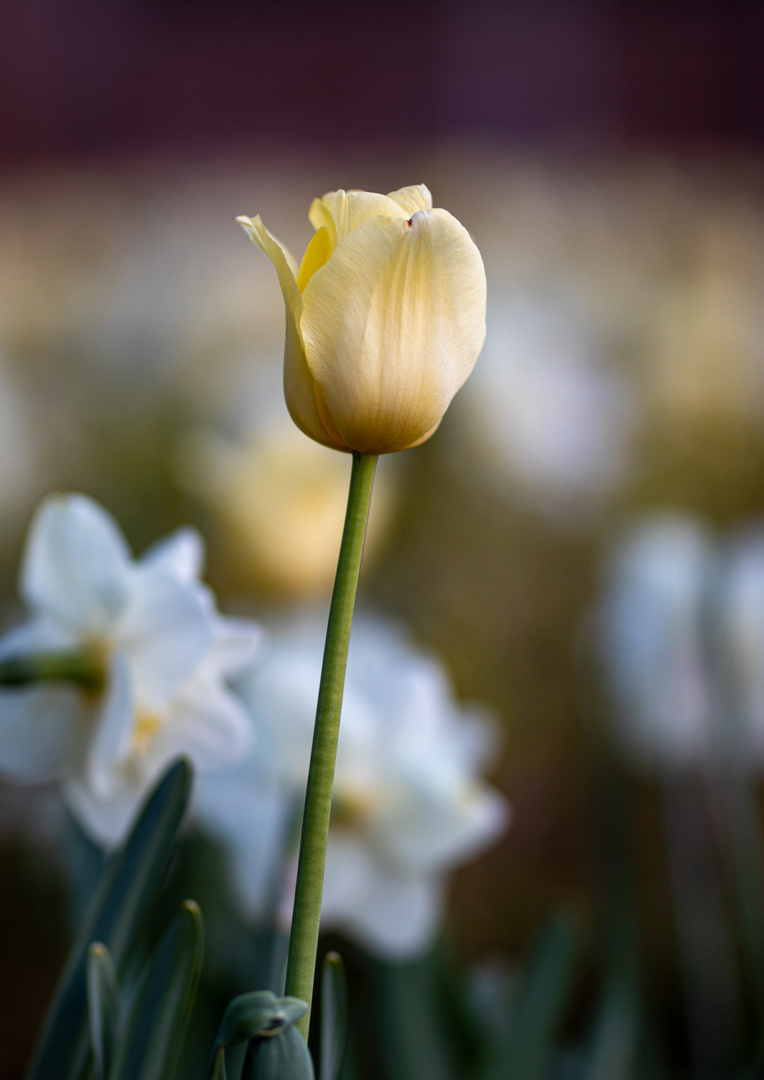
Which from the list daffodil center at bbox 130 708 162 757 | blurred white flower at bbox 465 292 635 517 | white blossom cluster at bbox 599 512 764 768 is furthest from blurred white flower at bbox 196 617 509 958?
blurred white flower at bbox 465 292 635 517

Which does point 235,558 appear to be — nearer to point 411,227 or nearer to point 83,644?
point 83,644


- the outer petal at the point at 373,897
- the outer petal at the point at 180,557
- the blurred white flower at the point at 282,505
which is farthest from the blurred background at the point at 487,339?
the outer petal at the point at 180,557

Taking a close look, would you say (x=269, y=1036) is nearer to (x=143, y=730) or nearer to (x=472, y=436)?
(x=143, y=730)

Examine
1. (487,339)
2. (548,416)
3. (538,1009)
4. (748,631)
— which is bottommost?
(538,1009)

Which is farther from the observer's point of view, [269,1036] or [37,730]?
[37,730]

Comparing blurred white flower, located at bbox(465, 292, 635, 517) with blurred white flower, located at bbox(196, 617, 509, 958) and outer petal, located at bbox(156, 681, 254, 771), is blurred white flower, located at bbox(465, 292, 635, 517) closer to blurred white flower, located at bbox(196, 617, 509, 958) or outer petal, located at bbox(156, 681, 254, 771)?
blurred white flower, located at bbox(196, 617, 509, 958)

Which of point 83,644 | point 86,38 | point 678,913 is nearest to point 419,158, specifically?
point 86,38

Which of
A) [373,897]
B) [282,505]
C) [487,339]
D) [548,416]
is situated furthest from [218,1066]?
[487,339]

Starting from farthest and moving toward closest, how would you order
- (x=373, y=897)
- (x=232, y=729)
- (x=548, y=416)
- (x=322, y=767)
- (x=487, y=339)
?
(x=487, y=339) < (x=548, y=416) < (x=373, y=897) < (x=232, y=729) < (x=322, y=767)
